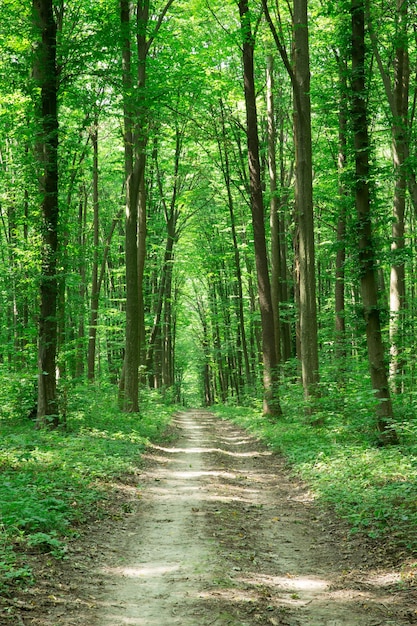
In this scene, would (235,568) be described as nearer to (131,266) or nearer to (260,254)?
(131,266)

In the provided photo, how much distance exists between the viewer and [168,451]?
14.1 metres

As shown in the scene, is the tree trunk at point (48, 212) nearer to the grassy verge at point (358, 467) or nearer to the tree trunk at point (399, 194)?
the grassy verge at point (358, 467)

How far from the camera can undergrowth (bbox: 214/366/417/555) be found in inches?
264

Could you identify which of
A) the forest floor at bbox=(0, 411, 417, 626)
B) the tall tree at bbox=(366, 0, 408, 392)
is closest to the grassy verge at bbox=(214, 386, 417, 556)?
the forest floor at bbox=(0, 411, 417, 626)

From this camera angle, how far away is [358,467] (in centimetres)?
904

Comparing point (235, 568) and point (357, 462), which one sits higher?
point (357, 462)

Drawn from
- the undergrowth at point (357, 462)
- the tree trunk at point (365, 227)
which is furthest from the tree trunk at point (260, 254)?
the tree trunk at point (365, 227)

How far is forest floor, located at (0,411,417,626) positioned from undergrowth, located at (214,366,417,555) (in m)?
0.29

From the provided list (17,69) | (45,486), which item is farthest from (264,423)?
(17,69)

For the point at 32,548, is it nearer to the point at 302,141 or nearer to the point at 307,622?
the point at 307,622

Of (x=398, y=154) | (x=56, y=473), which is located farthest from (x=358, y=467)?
(x=398, y=154)

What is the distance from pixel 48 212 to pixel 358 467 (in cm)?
831

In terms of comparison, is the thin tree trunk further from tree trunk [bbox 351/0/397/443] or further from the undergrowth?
tree trunk [bbox 351/0/397/443]

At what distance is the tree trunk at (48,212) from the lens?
11.9 m
